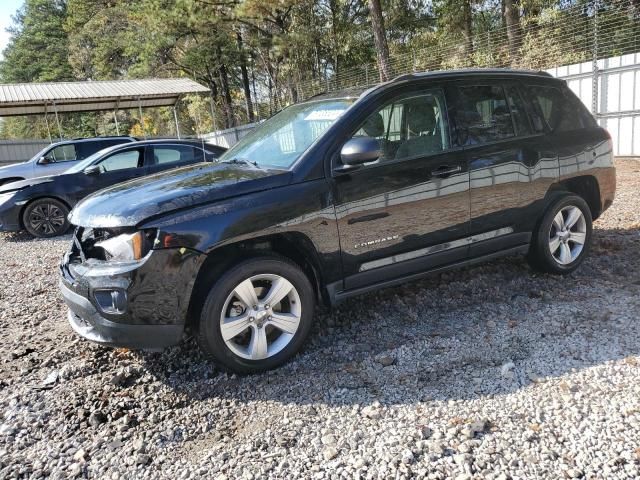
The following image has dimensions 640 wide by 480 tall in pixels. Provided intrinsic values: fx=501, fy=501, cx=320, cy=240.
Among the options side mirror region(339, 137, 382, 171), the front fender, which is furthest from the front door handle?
the front fender

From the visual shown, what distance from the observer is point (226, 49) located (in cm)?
2881

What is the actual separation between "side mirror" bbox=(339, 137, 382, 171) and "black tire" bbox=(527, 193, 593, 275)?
75.9 inches

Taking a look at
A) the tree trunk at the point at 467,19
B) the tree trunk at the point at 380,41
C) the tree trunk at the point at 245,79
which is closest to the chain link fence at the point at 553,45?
the tree trunk at the point at 380,41

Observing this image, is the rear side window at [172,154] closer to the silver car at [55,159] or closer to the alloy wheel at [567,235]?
the silver car at [55,159]

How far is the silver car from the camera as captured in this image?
410 inches

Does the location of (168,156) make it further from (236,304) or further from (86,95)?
(86,95)

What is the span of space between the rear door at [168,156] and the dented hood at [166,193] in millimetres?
5763

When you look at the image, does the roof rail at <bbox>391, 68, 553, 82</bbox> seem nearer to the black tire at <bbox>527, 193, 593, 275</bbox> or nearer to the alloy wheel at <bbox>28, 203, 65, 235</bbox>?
the black tire at <bbox>527, 193, 593, 275</bbox>

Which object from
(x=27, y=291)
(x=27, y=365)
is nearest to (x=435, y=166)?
(x=27, y=365)

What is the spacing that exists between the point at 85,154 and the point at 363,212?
974 centimetres

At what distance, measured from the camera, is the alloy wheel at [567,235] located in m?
4.49

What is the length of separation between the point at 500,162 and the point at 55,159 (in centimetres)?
1020

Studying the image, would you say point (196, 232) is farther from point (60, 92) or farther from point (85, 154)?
point (60, 92)

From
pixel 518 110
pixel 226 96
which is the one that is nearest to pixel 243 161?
pixel 518 110
